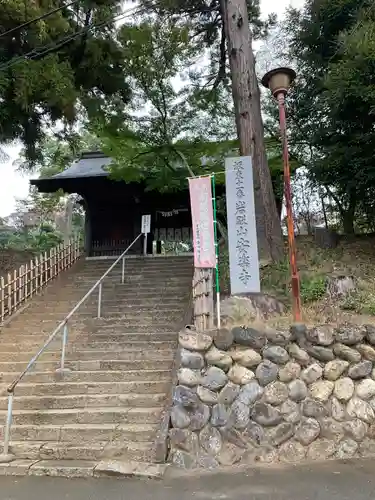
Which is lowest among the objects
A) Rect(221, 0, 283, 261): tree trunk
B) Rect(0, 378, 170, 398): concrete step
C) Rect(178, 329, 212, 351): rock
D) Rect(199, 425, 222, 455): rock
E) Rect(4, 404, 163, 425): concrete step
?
Rect(199, 425, 222, 455): rock

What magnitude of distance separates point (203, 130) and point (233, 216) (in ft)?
22.1

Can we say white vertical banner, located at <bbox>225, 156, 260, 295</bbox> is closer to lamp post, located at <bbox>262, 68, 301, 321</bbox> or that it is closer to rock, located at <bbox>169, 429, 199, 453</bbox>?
lamp post, located at <bbox>262, 68, 301, 321</bbox>

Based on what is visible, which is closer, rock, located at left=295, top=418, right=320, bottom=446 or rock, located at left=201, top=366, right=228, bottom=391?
rock, located at left=295, top=418, right=320, bottom=446

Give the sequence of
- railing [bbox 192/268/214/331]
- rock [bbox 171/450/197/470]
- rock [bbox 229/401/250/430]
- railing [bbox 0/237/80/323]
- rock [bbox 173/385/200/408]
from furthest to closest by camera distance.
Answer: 1. railing [bbox 0/237/80/323]
2. railing [bbox 192/268/214/331]
3. rock [bbox 173/385/200/408]
4. rock [bbox 229/401/250/430]
5. rock [bbox 171/450/197/470]

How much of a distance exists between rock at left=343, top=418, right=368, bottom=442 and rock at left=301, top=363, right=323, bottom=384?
1.81 feet

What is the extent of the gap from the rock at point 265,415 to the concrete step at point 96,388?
54.7 inches

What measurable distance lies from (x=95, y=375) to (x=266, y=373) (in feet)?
8.18

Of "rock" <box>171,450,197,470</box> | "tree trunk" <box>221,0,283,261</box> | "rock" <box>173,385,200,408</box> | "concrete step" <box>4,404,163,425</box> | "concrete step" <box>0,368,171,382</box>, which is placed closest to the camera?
"rock" <box>171,450,197,470</box>

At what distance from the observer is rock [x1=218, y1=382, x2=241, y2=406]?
4848mm

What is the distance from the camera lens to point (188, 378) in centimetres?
492

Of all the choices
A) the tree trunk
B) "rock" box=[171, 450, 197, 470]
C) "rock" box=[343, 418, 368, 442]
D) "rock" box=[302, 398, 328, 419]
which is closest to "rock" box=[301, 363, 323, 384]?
"rock" box=[302, 398, 328, 419]

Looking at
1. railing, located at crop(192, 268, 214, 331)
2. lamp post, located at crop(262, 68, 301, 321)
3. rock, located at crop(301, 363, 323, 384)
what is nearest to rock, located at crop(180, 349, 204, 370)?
railing, located at crop(192, 268, 214, 331)

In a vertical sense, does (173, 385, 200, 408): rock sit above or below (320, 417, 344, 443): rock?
above

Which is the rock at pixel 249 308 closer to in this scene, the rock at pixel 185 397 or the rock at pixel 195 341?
the rock at pixel 195 341
